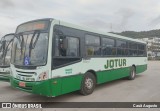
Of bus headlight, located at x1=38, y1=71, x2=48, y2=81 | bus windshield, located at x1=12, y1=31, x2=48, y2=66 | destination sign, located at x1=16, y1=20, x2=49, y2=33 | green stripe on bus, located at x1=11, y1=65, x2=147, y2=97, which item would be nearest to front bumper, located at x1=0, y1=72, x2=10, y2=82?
green stripe on bus, located at x1=11, y1=65, x2=147, y2=97

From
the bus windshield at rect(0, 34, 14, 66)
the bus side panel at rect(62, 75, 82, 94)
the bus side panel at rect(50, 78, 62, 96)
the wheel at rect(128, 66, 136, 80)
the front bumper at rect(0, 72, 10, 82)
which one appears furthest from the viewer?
the wheel at rect(128, 66, 136, 80)

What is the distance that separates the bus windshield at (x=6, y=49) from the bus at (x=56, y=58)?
2283 mm

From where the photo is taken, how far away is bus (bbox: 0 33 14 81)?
380 inches

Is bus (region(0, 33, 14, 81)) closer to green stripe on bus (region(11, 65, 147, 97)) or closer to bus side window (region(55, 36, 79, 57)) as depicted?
green stripe on bus (region(11, 65, 147, 97))

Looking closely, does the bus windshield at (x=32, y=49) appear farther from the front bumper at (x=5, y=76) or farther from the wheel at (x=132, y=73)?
the wheel at (x=132, y=73)

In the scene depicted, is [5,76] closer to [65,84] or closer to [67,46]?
[65,84]

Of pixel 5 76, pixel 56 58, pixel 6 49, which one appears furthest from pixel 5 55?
pixel 56 58

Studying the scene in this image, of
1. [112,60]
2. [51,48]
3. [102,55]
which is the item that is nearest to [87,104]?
[51,48]

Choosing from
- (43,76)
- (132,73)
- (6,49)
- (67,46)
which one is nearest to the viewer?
(43,76)

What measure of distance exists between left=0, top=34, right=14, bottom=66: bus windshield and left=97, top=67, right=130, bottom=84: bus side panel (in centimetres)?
446

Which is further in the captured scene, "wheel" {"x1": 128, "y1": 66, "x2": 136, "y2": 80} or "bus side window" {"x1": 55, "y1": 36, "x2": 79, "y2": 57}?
"wheel" {"x1": 128, "y1": 66, "x2": 136, "y2": 80}

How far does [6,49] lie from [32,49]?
152 inches

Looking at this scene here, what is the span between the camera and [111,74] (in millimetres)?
10398

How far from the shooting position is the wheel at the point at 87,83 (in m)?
8.24
